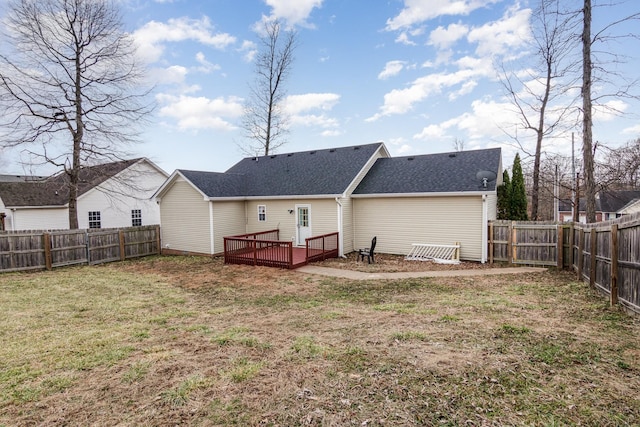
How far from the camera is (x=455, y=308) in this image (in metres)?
6.76

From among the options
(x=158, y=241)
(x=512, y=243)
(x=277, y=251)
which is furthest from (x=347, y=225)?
(x=158, y=241)

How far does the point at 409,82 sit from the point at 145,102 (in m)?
14.6

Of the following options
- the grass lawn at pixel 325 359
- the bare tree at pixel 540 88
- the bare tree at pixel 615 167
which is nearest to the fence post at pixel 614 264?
the grass lawn at pixel 325 359

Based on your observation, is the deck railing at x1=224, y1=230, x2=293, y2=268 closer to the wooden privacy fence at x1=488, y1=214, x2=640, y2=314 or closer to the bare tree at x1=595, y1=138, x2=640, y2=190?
the wooden privacy fence at x1=488, y1=214, x2=640, y2=314

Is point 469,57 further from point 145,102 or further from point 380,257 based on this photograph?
point 145,102

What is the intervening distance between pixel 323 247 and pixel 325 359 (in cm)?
919

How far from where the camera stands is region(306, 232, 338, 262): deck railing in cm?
1339

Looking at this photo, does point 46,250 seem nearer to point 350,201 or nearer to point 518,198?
point 350,201

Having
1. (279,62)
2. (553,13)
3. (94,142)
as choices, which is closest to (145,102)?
(94,142)

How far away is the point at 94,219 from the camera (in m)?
20.5

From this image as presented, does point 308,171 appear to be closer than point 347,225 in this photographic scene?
No

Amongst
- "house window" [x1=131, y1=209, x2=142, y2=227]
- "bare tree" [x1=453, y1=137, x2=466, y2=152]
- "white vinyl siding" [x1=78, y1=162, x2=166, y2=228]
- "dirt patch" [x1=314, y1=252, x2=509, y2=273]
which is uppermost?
"bare tree" [x1=453, y1=137, x2=466, y2=152]

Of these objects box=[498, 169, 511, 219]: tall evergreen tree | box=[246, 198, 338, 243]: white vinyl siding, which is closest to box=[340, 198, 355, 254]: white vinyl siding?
box=[246, 198, 338, 243]: white vinyl siding

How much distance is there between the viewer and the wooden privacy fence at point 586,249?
19.2 ft
